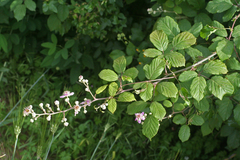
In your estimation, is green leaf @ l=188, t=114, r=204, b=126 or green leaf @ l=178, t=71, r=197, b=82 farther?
green leaf @ l=188, t=114, r=204, b=126

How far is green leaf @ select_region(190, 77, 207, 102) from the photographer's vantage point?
81 centimetres

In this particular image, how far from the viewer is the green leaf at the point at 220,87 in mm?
802

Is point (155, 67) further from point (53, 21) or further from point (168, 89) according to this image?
point (53, 21)

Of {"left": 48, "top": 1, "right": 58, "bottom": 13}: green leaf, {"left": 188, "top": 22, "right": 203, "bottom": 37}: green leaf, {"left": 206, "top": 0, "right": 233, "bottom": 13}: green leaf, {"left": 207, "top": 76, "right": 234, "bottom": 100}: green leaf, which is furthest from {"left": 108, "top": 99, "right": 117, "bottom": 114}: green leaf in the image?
{"left": 48, "top": 1, "right": 58, "bottom": 13}: green leaf

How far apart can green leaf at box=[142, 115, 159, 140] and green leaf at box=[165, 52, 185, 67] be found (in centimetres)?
24

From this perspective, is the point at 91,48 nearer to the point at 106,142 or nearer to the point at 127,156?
the point at 106,142

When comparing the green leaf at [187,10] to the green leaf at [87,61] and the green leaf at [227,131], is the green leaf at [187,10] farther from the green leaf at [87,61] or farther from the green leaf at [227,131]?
the green leaf at [87,61]

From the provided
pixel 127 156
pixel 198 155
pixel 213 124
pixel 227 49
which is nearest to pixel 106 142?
pixel 127 156

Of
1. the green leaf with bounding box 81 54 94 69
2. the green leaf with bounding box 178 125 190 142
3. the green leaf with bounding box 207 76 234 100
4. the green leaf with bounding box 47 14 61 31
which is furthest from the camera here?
the green leaf with bounding box 81 54 94 69

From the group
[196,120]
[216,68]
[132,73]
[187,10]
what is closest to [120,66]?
[132,73]

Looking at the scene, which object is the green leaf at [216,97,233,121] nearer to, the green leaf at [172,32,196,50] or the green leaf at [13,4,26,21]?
the green leaf at [172,32,196,50]

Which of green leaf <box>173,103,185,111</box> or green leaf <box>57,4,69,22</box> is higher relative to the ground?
green leaf <box>57,4,69,22</box>

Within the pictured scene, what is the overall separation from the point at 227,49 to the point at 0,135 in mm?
2003

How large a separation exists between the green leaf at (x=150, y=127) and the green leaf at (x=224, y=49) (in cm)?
37
